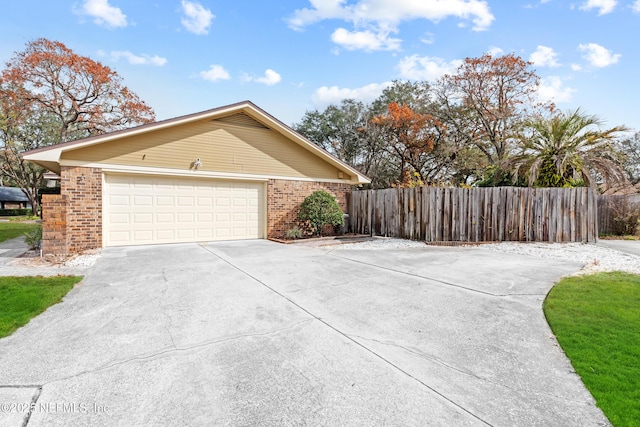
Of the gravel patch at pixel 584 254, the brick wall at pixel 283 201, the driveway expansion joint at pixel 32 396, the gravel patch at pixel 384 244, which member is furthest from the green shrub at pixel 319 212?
the driveway expansion joint at pixel 32 396

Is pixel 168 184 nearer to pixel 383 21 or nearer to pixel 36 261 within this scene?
pixel 36 261

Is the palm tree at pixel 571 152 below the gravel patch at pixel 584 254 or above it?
above

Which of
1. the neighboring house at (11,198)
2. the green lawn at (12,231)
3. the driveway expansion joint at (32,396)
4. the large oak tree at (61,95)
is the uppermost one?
the large oak tree at (61,95)

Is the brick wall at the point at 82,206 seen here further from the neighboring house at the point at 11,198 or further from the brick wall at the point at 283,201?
A: the neighboring house at the point at 11,198

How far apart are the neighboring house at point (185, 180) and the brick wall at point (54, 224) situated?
2 cm

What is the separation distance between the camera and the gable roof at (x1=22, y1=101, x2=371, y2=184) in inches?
326

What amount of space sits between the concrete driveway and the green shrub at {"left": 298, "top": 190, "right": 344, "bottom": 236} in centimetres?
620

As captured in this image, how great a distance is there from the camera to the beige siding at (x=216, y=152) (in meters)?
9.58

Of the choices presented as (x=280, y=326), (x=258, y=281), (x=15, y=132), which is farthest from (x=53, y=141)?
(x=280, y=326)

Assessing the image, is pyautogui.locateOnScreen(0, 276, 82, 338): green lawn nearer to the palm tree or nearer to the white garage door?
the white garage door

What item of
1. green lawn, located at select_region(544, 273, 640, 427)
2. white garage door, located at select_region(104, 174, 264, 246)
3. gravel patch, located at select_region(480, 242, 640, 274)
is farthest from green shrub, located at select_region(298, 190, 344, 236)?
green lawn, located at select_region(544, 273, 640, 427)

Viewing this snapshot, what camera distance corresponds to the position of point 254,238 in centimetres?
1189

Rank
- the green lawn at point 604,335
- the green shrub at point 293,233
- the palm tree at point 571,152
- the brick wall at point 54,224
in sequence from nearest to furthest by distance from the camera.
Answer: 1. the green lawn at point 604,335
2. the brick wall at point 54,224
3. the palm tree at point 571,152
4. the green shrub at point 293,233


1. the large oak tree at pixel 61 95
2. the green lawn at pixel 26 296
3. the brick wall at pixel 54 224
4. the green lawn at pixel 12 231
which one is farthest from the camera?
the large oak tree at pixel 61 95
